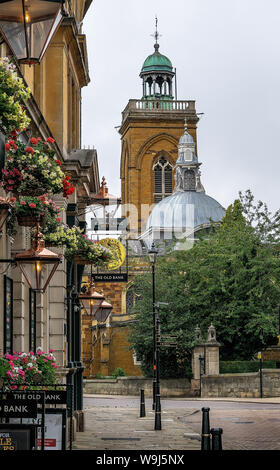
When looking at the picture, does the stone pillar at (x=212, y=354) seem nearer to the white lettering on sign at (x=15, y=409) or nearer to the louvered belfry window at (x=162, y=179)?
the white lettering on sign at (x=15, y=409)

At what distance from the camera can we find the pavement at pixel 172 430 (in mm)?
19938

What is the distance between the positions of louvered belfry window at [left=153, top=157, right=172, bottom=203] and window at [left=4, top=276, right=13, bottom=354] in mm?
81194

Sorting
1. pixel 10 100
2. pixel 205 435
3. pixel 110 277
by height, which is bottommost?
pixel 205 435

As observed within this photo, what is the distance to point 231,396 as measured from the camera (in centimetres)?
4947

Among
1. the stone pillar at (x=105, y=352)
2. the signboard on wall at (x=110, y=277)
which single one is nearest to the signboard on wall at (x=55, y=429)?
the signboard on wall at (x=110, y=277)

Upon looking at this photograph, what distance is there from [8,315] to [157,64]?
89.7 metres

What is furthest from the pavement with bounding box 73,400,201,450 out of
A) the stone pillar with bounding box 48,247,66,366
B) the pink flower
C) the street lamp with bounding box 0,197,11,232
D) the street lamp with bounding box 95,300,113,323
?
the street lamp with bounding box 0,197,11,232

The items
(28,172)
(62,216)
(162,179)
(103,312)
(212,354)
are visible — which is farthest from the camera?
(162,179)

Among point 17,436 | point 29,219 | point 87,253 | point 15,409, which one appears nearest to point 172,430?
point 87,253

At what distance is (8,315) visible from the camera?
1495 cm

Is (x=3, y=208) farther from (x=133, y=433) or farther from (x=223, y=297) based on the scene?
(x=223, y=297)

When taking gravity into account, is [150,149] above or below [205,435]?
above

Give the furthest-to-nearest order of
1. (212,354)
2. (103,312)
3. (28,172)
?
1. (212,354)
2. (103,312)
3. (28,172)

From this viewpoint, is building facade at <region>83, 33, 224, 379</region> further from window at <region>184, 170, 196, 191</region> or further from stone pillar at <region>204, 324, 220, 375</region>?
stone pillar at <region>204, 324, 220, 375</region>
